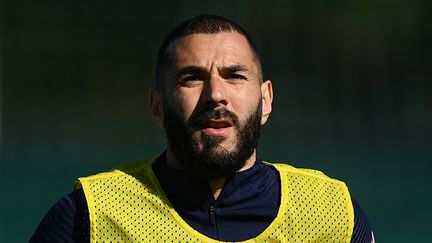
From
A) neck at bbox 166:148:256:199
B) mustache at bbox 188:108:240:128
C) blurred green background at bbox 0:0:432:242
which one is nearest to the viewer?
mustache at bbox 188:108:240:128

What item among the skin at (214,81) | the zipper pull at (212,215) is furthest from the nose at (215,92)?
the zipper pull at (212,215)

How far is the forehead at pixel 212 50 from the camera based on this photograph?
7.43 feet

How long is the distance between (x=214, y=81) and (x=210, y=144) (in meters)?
0.13

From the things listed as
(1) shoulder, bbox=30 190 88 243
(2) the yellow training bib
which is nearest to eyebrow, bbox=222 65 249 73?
(2) the yellow training bib

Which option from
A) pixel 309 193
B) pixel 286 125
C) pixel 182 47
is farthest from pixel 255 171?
pixel 286 125

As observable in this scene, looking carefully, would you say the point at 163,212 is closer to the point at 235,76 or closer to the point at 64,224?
the point at 64,224

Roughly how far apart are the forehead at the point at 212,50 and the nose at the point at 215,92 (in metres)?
0.03

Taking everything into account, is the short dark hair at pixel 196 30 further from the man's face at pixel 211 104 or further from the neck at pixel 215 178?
the neck at pixel 215 178

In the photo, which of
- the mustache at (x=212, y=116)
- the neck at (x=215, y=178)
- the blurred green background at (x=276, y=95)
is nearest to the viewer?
the mustache at (x=212, y=116)

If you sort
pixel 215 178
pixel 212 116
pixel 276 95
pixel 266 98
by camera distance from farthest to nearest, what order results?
pixel 276 95 < pixel 266 98 < pixel 215 178 < pixel 212 116

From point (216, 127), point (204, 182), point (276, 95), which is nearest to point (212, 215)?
point (204, 182)

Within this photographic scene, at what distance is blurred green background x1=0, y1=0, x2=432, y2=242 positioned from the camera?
6305 mm

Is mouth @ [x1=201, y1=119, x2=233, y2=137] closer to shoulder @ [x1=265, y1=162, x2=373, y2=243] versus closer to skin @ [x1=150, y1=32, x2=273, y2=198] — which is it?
skin @ [x1=150, y1=32, x2=273, y2=198]

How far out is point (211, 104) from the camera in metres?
2.21
